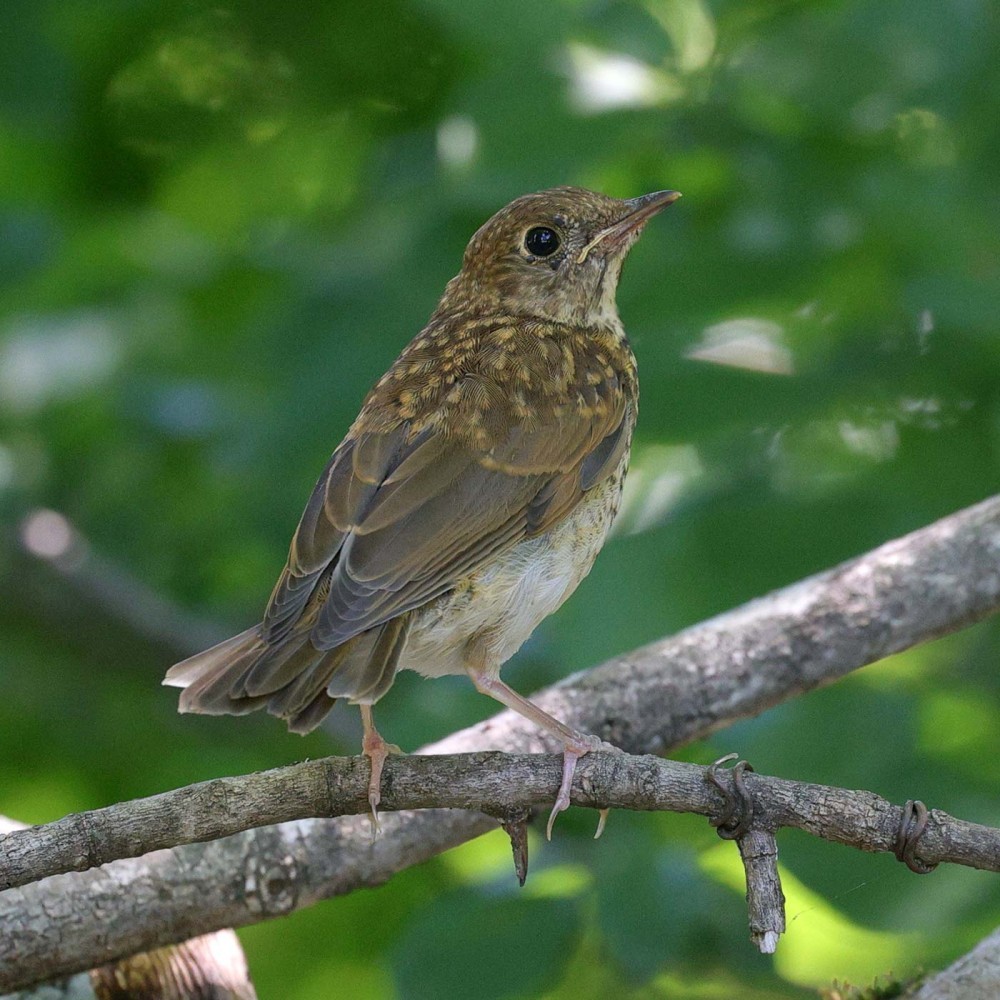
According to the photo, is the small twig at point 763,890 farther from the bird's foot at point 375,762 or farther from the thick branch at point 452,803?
the bird's foot at point 375,762

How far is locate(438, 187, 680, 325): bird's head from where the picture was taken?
399cm

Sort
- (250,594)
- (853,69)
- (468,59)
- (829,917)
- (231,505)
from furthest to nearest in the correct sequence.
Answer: (250,594)
(231,505)
(468,59)
(853,69)
(829,917)

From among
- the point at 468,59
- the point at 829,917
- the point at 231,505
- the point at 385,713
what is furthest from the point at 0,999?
the point at 468,59

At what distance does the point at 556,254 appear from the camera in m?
4.06

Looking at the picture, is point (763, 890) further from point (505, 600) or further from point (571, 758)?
point (505, 600)

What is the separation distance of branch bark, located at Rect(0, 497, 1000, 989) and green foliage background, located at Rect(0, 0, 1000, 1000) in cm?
10

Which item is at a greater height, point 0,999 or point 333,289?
point 333,289

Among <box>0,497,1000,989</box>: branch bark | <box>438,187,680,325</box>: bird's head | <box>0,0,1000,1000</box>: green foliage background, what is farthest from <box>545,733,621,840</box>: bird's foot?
<box>438,187,680,325</box>: bird's head

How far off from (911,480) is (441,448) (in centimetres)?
162

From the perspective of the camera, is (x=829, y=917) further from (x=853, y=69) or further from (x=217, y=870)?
(x=853, y=69)

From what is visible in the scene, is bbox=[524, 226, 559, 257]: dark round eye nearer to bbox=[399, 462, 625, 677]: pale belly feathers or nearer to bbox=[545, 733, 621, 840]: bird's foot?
bbox=[399, 462, 625, 677]: pale belly feathers

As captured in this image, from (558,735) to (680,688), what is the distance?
28.2 inches

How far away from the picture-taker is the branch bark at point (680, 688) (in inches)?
138

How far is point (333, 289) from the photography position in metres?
4.57
